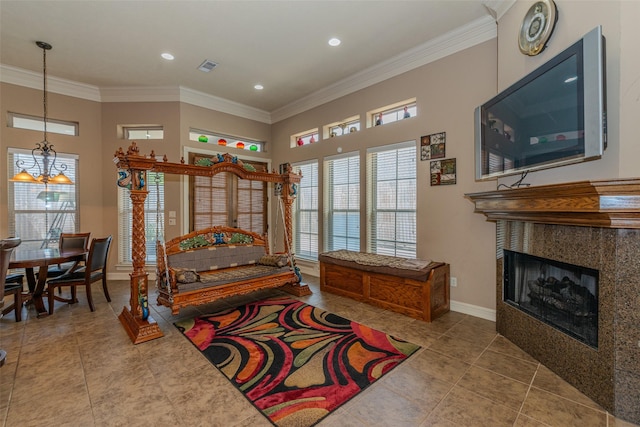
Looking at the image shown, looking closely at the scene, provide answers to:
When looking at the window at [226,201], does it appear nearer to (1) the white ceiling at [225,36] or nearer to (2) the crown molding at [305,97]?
(2) the crown molding at [305,97]

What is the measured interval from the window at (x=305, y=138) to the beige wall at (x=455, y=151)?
5.16 feet

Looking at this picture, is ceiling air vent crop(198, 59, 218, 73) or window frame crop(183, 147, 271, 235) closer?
ceiling air vent crop(198, 59, 218, 73)

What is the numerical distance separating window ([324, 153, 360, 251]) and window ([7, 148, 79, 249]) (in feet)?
14.6

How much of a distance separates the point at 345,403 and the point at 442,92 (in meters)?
3.65

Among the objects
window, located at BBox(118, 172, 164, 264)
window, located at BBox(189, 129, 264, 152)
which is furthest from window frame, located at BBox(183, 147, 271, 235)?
window, located at BBox(118, 172, 164, 264)

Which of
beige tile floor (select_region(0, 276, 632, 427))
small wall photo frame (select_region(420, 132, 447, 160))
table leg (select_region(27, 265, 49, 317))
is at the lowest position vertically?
beige tile floor (select_region(0, 276, 632, 427))

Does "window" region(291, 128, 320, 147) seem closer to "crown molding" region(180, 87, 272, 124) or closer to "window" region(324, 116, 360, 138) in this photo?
"window" region(324, 116, 360, 138)

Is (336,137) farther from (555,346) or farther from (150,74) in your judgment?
(555,346)

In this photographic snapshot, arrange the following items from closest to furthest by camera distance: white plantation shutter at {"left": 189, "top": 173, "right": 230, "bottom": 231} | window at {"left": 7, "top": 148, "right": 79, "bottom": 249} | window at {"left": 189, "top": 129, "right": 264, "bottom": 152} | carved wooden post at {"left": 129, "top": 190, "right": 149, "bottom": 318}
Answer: carved wooden post at {"left": 129, "top": 190, "right": 149, "bottom": 318} < window at {"left": 7, "top": 148, "right": 79, "bottom": 249} < white plantation shutter at {"left": 189, "top": 173, "right": 230, "bottom": 231} < window at {"left": 189, "top": 129, "right": 264, "bottom": 152}

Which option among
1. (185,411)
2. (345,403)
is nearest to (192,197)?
(185,411)

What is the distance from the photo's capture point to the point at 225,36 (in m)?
3.52

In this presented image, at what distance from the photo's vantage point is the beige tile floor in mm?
1801

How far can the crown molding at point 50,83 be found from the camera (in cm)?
427

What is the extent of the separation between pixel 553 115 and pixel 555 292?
1479 millimetres
